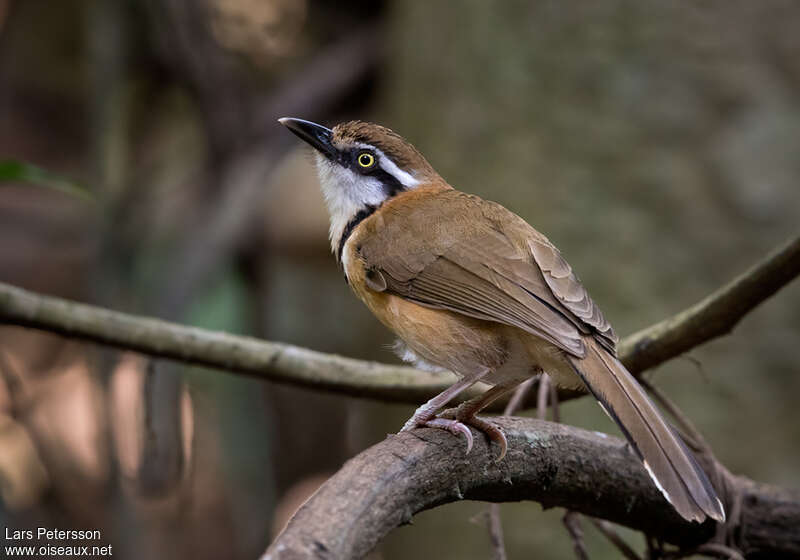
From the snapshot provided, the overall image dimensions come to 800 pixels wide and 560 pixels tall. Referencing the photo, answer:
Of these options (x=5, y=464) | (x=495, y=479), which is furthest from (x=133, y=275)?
(x=495, y=479)

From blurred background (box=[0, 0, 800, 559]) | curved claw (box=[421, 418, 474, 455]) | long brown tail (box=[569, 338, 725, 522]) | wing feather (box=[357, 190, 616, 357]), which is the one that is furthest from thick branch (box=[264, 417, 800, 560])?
blurred background (box=[0, 0, 800, 559])

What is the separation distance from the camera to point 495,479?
91.7 inches

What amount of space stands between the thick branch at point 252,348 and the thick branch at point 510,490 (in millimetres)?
388

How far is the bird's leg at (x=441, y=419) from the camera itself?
2.35m

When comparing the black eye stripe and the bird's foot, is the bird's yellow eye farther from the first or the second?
the bird's foot

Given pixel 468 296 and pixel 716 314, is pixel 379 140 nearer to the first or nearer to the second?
pixel 468 296

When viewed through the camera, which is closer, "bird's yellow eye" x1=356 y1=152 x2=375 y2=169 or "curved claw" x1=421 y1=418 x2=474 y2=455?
"curved claw" x1=421 y1=418 x2=474 y2=455

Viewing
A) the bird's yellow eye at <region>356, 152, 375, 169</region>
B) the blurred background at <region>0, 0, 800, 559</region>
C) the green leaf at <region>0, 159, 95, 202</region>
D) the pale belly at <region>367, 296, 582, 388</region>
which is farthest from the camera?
the blurred background at <region>0, 0, 800, 559</region>

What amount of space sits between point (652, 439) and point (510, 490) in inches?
14.9

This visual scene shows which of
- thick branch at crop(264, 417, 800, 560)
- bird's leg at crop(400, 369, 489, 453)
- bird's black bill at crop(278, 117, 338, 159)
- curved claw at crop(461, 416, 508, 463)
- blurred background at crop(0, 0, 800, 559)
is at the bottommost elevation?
thick branch at crop(264, 417, 800, 560)

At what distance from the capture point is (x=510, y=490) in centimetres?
240

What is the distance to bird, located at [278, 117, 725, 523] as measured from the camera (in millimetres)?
2354

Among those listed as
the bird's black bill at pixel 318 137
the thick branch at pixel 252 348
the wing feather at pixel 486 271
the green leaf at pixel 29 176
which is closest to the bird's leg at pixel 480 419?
the wing feather at pixel 486 271

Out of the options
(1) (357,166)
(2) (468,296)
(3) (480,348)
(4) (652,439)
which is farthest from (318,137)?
(4) (652,439)
